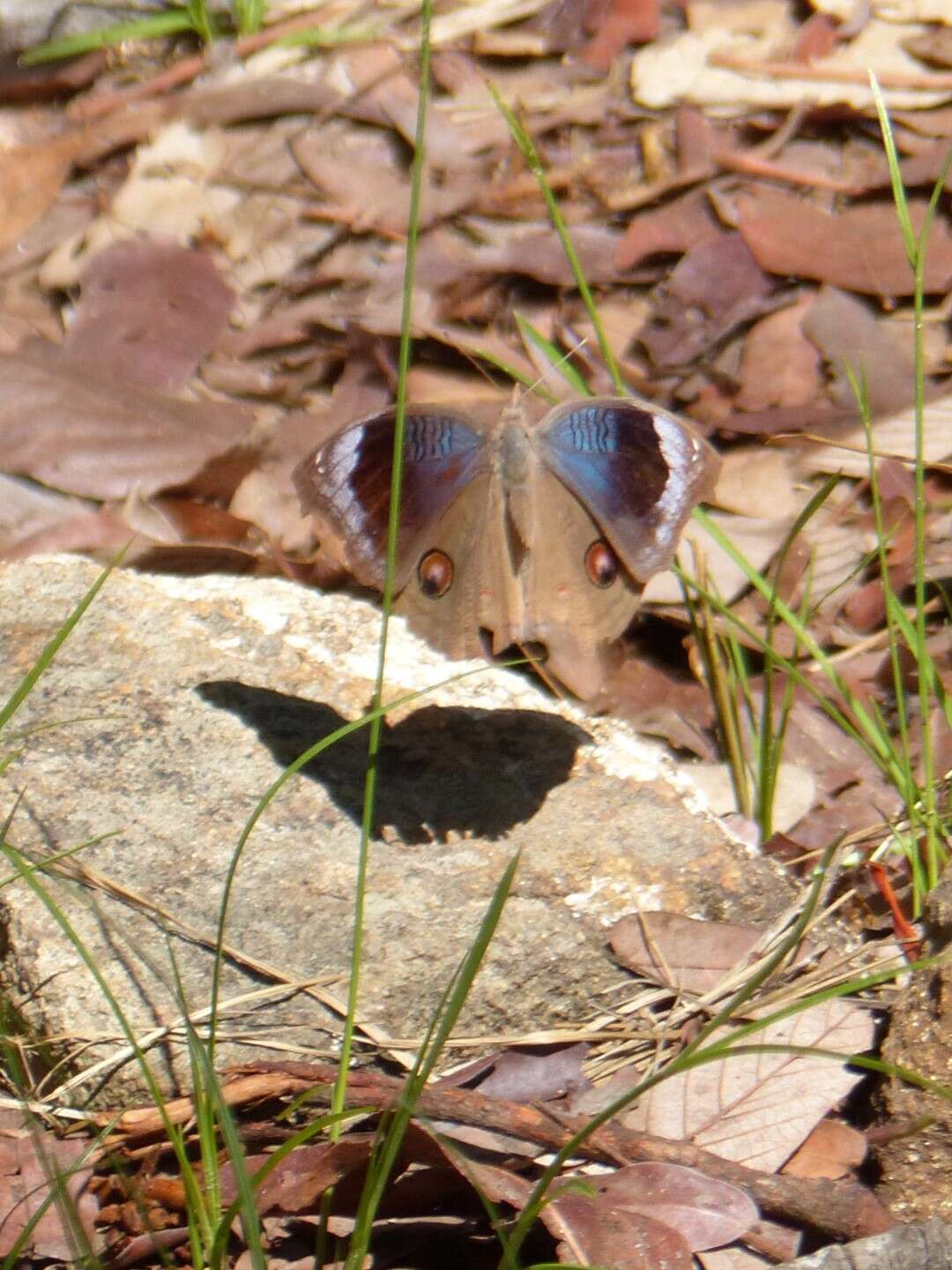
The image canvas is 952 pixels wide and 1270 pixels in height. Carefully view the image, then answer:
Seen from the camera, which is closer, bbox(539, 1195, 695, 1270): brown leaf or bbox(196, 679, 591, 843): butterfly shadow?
bbox(539, 1195, 695, 1270): brown leaf

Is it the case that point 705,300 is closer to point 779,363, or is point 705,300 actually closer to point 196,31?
point 779,363

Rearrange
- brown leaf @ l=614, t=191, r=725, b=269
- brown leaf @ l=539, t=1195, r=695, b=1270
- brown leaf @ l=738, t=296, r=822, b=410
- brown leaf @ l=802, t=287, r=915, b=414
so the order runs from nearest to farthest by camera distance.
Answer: brown leaf @ l=539, t=1195, r=695, b=1270 → brown leaf @ l=802, t=287, r=915, b=414 → brown leaf @ l=738, t=296, r=822, b=410 → brown leaf @ l=614, t=191, r=725, b=269

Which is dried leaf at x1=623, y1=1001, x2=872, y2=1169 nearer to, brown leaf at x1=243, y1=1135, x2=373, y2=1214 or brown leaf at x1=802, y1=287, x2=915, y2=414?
brown leaf at x1=243, y1=1135, x2=373, y2=1214

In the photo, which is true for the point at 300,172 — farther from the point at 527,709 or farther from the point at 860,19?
the point at 527,709

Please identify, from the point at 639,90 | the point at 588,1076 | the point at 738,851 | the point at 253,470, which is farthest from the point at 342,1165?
the point at 639,90

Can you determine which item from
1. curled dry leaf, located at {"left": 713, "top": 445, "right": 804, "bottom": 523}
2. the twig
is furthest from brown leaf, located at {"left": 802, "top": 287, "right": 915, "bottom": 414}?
the twig

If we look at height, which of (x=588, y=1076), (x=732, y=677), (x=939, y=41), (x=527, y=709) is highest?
(x=939, y=41)

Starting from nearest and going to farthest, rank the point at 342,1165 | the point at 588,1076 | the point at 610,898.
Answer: the point at 342,1165 < the point at 588,1076 < the point at 610,898

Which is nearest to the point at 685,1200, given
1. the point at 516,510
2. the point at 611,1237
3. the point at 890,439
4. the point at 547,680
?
the point at 611,1237
